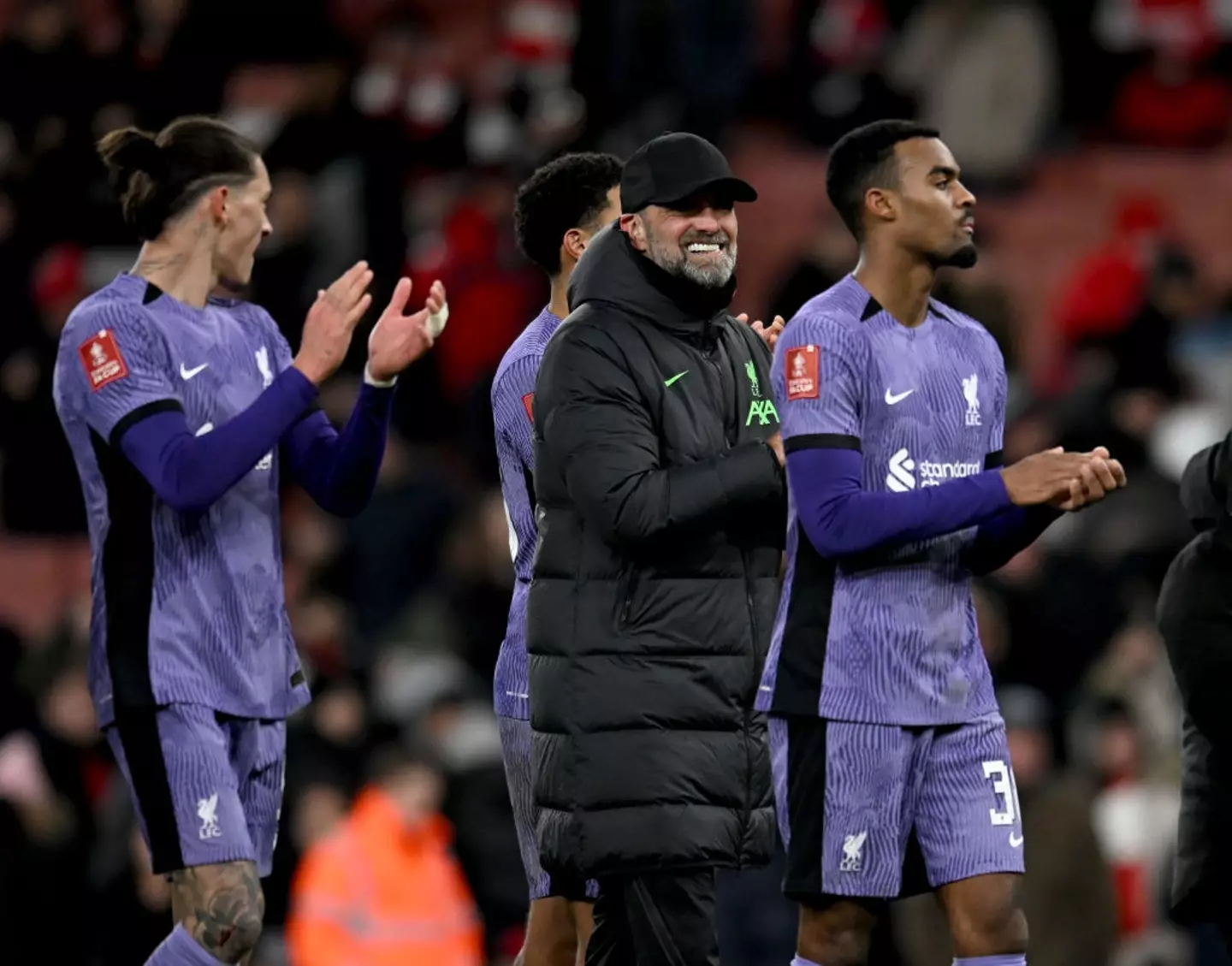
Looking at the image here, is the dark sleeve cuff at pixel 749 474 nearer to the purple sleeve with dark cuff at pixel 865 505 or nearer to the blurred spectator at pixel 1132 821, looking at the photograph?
the purple sleeve with dark cuff at pixel 865 505

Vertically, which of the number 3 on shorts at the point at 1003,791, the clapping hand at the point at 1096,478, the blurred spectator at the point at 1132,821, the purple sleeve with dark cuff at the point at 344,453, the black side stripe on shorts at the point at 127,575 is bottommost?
the blurred spectator at the point at 1132,821

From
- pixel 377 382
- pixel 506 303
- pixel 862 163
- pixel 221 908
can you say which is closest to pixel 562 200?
pixel 377 382

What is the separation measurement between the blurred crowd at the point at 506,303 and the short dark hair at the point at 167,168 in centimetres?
414

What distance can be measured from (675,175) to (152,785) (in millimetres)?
1939

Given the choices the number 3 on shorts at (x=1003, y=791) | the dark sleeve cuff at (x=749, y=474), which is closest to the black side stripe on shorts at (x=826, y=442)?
the dark sleeve cuff at (x=749, y=474)

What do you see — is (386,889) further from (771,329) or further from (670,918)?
(670,918)

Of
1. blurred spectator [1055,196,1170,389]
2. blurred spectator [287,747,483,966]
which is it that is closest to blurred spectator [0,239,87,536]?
blurred spectator [287,747,483,966]

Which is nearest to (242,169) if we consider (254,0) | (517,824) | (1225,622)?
(517,824)

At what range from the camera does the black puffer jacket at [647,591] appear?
5555 millimetres

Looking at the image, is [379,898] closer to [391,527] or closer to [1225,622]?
[391,527]

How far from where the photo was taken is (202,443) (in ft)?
20.7

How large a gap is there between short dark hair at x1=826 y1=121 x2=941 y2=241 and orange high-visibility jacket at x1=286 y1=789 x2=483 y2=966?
4.58 meters

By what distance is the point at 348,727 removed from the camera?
35.3ft

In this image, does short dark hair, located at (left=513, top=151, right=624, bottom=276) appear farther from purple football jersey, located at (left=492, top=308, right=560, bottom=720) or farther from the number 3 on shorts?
the number 3 on shorts
